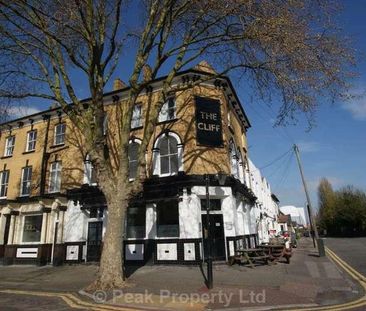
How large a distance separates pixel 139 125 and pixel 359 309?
14821 millimetres

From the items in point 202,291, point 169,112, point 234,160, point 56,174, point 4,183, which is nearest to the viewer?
point 202,291

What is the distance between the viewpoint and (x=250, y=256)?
16172 millimetres

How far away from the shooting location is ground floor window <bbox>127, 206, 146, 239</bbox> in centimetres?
1774

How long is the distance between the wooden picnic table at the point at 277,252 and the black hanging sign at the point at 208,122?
5.96 m

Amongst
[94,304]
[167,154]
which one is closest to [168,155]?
[167,154]

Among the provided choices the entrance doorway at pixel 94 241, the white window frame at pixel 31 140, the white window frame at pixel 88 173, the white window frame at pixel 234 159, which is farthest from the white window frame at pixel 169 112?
the white window frame at pixel 31 140

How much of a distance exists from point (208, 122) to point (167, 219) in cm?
579

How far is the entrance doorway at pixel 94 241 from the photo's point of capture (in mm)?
18500

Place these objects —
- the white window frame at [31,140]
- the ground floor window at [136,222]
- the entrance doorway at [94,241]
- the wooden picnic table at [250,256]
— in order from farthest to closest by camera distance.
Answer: the white window frame at [31,140] → the entrance doorway at [94,241] → the ground floor window at [136,222] → the wooden picnic table at [250,256]

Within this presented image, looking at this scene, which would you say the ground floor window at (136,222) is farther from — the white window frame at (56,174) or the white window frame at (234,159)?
the white window frame at (56,174)

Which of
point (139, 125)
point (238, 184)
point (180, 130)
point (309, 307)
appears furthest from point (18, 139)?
point (309, 307)

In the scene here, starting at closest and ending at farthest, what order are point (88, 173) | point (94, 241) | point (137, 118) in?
point (94, 241) < point (137, 118) < point (88, 173)

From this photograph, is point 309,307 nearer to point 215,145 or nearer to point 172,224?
point 172,224

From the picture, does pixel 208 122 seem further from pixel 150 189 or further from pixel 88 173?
pixel 88 173
